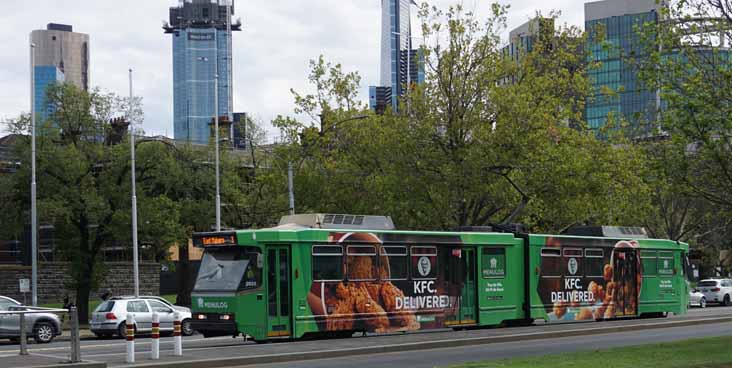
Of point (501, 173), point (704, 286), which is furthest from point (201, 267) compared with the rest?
point (704, 286)

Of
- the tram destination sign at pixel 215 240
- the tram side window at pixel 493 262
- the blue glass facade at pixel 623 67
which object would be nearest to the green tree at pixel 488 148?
the blue glass facade at pixel 623 67

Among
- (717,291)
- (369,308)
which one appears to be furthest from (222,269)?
(717,291)

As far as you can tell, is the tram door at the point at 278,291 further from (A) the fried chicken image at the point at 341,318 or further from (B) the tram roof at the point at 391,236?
(A) the fried chicken image at the point at 341,318

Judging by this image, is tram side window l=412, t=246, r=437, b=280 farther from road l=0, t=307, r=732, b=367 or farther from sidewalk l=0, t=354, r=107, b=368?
sidewalk l=0, t=354, r=107, b=368

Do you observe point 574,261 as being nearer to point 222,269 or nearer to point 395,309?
point 395,309

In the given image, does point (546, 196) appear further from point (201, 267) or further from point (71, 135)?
point (71, 135)

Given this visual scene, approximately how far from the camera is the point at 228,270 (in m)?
26.3

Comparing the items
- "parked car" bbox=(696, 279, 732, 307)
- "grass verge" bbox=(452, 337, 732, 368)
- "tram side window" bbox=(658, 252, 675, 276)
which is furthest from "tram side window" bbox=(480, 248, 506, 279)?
Answer: "parked car" bbox=(696, 279, 732, 307)

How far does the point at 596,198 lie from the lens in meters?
40.9

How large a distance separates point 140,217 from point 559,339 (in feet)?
78.1

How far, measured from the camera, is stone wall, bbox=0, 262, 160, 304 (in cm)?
5953

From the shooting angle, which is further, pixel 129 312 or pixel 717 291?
pixel 717 291

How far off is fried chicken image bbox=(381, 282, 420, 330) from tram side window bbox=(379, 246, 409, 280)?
11.3 inches

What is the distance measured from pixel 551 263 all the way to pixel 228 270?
11.8 metres
